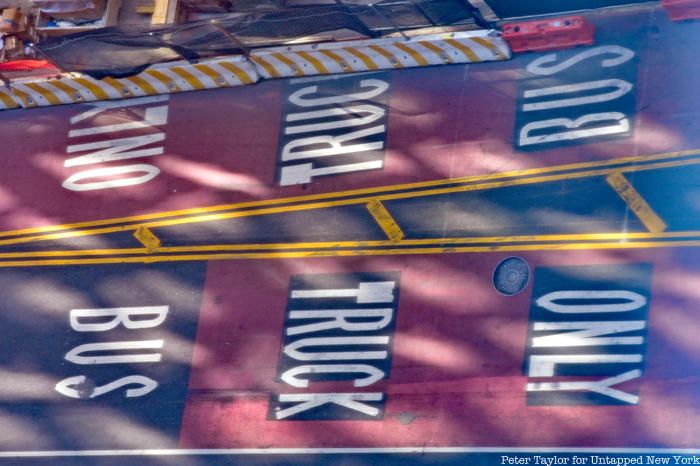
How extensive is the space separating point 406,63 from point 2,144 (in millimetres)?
10407

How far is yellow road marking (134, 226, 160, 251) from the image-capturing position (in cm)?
2434

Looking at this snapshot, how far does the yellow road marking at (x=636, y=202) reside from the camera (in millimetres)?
20969

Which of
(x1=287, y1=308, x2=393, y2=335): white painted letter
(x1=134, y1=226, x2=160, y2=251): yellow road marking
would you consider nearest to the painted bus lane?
(x1=134, y1=226, x2=160, y2=251): yellow road marking

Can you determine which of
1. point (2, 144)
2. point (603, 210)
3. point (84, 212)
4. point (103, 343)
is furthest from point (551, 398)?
point (2, 144)

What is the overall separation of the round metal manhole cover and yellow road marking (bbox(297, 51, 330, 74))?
21.8ft

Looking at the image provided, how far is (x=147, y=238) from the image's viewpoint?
24.5 metres

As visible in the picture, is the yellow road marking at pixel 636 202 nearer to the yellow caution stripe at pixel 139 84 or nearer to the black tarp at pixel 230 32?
the black tarp at pixel 230 32

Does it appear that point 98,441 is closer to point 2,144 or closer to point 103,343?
point 103,343

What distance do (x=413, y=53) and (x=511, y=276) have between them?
5.92 m

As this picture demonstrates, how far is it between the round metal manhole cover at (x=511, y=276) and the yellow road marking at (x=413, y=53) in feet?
17.6

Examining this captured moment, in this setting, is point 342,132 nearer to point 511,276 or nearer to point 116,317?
point 511,276

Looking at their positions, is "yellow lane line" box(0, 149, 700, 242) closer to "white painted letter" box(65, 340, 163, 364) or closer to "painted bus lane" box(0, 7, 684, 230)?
"painted bus lane" box(0, 7, 684, 230)

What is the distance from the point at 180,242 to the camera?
79.3ft

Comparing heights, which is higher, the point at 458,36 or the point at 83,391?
the point at 458,36
